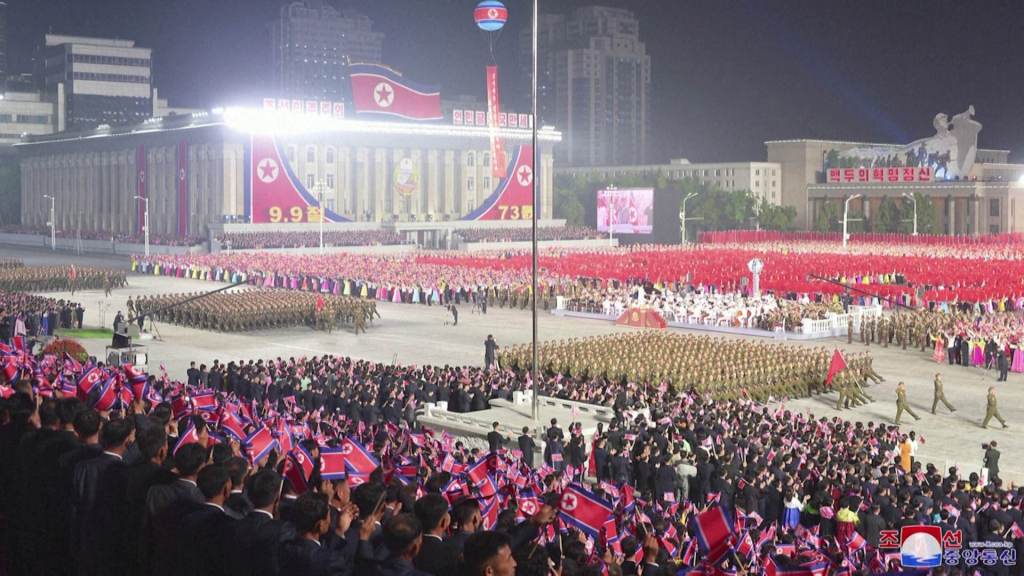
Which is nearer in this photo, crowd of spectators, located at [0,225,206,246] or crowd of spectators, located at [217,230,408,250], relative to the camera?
crowd of spectators, located at [217,230,408,250]

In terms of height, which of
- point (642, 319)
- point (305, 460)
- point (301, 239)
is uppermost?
point (301, 239)

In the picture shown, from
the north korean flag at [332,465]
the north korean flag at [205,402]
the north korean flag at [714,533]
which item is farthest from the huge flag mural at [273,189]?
the north korean flag at [714,533]

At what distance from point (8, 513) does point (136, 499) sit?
79.9 inches

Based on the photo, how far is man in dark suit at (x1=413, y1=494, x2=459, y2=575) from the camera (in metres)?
6.98

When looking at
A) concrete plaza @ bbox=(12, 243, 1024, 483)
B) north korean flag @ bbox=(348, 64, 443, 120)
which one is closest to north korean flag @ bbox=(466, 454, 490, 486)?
concrete plaza @ bbox=(12, 243, 1024, 483)

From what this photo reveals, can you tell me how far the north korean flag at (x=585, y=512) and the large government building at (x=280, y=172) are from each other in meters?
86.2

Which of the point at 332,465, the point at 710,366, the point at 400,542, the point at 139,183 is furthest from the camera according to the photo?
the point at 139,183

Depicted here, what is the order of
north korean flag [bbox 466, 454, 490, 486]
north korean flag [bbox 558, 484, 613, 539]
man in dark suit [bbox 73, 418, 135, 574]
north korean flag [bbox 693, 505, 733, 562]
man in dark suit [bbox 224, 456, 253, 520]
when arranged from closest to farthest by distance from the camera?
man in dark suit [bbox 73, 418, 135, 574] → man in dark suit [bbox 224, 456, 253, 520] → north korean flag [bbox 693, 505, 733, 562] → north korean flag [bbox 558, 484, 613, 539] → north korean flag [bbox 466, 454, 490, 486]

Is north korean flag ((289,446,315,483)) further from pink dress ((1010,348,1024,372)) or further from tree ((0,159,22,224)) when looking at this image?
tree ((0,159,22,224))

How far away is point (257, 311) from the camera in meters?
44.2

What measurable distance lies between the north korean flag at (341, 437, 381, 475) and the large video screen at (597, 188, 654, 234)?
3793 inches

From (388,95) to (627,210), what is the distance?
2542cm

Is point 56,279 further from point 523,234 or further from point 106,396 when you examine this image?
point 523,234

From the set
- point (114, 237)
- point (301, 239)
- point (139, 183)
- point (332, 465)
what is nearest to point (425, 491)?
Result: point (332, 465)
